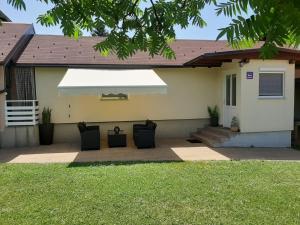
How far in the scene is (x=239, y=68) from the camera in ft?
76.6

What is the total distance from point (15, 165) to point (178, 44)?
19.9m

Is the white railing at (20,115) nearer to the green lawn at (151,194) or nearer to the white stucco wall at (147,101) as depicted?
the white stucco wall at (147,101)

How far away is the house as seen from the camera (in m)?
23.0

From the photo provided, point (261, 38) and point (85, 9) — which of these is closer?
point (261, 38)

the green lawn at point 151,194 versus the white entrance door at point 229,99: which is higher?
the white entrance door at point 229,99

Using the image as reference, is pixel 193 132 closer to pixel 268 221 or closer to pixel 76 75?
pixel 76 75

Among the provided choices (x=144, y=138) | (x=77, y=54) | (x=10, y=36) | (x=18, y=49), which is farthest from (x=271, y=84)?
(x=10, y=36)

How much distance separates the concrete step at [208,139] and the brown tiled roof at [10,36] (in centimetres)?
1517

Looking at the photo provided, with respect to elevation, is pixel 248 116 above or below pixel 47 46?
below

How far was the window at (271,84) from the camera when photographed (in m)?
23.7

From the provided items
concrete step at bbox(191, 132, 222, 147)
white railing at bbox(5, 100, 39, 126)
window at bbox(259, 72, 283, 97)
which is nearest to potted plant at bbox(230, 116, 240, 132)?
concrete step at bbox(191, 132, 222, 147)

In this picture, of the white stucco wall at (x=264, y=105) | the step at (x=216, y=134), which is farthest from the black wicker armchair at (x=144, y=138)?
the white stucco wall at (x=264, y=105)

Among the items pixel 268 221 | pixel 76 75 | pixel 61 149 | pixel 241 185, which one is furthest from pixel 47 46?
pixel 268 221

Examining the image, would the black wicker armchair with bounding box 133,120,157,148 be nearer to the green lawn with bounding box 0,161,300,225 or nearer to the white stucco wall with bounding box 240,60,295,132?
the green lawn with bounding box 0,161,300,225
